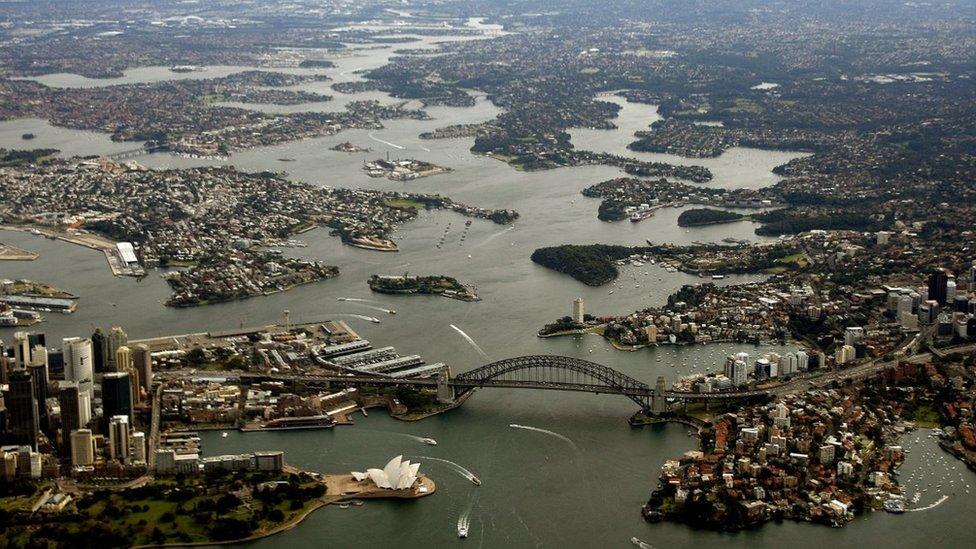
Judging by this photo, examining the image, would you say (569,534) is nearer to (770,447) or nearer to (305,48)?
(770,447)

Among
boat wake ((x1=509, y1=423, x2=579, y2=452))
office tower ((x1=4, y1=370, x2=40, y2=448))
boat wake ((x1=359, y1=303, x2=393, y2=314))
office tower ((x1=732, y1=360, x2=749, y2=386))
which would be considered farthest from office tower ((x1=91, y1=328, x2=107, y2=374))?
office tower ((x1=732, y1=360, x2=749, y2=386))

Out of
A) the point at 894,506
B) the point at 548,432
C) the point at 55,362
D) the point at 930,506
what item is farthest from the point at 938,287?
the point at 55,362

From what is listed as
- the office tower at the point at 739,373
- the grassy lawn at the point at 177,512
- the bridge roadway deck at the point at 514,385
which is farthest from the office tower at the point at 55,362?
the office tower at the point at 739,373

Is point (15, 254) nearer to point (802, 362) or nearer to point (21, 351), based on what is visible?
point (21, 351)

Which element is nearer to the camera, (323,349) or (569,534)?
(569,534)

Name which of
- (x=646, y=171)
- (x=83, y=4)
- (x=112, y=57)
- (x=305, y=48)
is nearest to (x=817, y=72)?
(x=646, y=171)

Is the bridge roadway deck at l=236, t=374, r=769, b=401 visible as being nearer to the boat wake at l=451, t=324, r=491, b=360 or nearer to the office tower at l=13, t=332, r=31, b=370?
the boat wake at l=451, t=324, r=491, b=360
